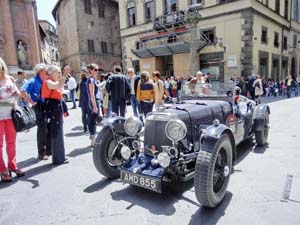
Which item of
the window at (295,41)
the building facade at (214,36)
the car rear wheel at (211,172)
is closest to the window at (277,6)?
the building facade at (214,36)

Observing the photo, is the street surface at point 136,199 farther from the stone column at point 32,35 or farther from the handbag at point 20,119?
the stone column at point 32,35

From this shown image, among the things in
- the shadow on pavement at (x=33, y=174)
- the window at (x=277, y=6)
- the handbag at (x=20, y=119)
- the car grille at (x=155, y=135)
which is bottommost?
the shadow on pavement at (x=33, y=174)

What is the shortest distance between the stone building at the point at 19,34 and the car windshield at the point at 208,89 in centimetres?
2064

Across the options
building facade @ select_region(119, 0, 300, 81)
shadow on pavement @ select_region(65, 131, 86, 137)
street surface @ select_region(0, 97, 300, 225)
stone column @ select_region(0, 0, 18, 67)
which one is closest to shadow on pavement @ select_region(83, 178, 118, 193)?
street surface @ select_region(0, 97, 300, 225)

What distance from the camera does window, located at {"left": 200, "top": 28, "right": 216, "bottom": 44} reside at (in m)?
16.2

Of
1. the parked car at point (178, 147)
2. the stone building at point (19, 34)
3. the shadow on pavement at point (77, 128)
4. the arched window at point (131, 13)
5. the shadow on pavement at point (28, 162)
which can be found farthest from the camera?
the arched window at point (131, 13)

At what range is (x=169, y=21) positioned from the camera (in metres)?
18.1

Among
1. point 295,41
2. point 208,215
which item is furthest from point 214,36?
point 208,215

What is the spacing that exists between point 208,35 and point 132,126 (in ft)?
50.1

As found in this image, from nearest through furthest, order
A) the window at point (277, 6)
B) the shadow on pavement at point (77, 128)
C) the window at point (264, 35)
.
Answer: the shadow on pavement at point (77, 128) → the window at point (264, 35) → the window at point (277, 6)

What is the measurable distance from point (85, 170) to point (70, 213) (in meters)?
1.22

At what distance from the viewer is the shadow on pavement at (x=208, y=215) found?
7.75 feet

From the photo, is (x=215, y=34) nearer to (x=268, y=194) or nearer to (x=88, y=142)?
(x=88, y=142)

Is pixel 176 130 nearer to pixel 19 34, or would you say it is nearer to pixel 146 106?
pixel 146 106
